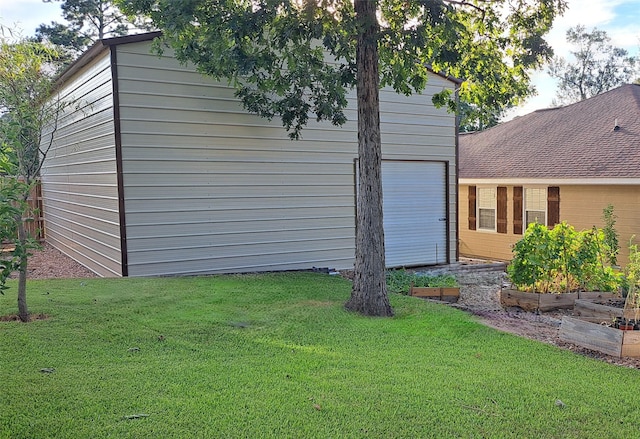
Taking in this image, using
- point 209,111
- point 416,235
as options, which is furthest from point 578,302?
point 209,111

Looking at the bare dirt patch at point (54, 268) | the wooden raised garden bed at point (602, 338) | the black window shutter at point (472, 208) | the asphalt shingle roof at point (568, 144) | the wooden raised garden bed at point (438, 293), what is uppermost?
the asphalt shingle roof at point (568, 144)

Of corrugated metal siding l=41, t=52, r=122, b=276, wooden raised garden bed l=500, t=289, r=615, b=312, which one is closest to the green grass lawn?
wooden raised garden bed l=500, t=289, r=615, b=312

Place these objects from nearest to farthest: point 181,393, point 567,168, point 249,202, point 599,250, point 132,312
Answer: point 181,393
point 132,312
point 599,250
point 249,202
point 567,168

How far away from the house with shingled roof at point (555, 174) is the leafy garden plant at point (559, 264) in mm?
4233

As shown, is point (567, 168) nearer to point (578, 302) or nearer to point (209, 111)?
point (578, 302)

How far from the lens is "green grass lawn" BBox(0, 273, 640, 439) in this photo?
3.52m

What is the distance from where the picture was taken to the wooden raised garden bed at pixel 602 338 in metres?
5.19

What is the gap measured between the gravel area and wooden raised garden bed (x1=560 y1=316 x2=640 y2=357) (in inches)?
2.3

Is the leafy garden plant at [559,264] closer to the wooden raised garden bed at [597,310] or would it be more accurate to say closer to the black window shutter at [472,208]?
the wooden raised garden bed at [597,310]

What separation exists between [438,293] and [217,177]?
13.5ft

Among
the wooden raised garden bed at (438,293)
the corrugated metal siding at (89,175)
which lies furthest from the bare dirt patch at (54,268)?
the wooden raised garden bed at (438,293)

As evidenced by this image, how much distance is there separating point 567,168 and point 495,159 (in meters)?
2.81

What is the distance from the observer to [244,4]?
287 inches

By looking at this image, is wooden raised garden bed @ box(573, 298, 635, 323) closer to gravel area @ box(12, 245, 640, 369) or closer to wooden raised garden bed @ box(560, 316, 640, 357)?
gravel area @ box(12, 245, 640, 369)
